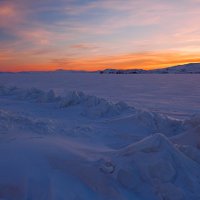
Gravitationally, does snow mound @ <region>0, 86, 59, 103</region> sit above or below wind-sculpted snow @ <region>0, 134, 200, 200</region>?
above

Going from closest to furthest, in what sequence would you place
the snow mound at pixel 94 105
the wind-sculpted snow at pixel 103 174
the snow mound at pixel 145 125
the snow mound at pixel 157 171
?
1. the wind-sculpted snow at pixel 103 174
2. the snow mound at pixel 157 171
3. the snow mound at pixel 145 125
4. the snow mound at pixel 94 105

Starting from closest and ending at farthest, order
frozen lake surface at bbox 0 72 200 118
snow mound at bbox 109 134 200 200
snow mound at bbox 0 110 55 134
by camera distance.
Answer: snow mound at bbox 109 134 200 200 → snow mound at bbox 0 110 55 134 → frozen lake surface at bbox 0 72 200 118

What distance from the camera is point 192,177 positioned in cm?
415

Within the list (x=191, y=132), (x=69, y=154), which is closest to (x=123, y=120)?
(x=191, y=132)

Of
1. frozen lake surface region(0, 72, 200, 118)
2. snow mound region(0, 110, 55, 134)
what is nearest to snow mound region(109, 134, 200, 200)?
snow mound region(0, 110, 55, 134)

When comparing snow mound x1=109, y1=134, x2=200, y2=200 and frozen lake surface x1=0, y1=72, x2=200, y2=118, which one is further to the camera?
frozen lake surface x1=0, y1=72, x2=200, y2=118

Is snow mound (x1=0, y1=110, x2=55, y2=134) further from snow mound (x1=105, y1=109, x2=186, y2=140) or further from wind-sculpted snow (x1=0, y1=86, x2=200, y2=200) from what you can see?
snow mound (x1=105, y1=109, x2=186, y2=140)

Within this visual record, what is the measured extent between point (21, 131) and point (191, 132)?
3.11 metres

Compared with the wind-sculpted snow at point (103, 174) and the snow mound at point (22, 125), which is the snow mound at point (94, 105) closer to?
the snow mound at point (22, 125)

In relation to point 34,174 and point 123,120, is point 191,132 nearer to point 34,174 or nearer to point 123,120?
point 123,120

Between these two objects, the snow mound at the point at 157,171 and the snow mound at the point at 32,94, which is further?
the snow mound at the point at 32,94

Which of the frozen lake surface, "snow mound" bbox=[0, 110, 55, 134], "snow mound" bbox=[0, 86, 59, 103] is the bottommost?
the frozen lake surface

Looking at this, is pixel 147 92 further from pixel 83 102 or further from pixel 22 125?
pixel 22 125

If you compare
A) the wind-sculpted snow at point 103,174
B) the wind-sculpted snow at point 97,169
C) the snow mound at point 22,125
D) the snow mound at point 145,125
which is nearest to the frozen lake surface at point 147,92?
the snow mound at point 145,125
